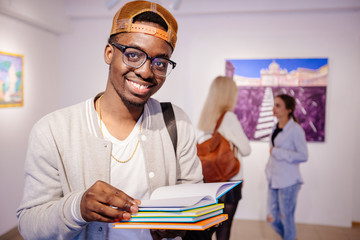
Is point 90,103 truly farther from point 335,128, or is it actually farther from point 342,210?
point 342,210

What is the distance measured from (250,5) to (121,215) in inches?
158

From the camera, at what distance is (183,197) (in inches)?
34.0

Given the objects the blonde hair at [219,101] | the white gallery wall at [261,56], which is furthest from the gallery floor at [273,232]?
the blonde hair at [219,101]

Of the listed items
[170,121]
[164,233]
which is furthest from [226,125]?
[164,233]

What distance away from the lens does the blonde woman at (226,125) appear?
2.65 m

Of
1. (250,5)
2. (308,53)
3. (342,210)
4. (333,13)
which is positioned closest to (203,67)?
(250,5)

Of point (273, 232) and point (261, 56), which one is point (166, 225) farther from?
point (261, 56)

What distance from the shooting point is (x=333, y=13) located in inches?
165

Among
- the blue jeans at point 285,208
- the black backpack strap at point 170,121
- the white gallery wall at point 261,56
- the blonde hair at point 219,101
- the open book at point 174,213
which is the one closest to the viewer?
the open book at point 174,213

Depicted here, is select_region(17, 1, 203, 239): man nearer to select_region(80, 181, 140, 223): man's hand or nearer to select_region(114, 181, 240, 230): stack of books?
select_region(80, 181, 140, 223): man's hand

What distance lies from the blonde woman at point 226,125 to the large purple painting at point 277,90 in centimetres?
160

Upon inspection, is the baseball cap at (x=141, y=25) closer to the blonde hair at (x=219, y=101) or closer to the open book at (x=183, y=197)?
the open book at (x=183, y=197)

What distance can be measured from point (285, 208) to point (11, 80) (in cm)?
352

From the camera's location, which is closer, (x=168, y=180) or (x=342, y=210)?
(x=168, y=180)
